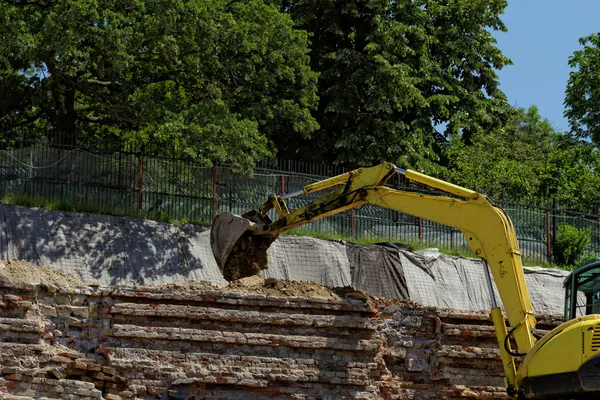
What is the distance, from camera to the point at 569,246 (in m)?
25.6

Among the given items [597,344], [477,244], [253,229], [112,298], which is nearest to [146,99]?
[253,229]

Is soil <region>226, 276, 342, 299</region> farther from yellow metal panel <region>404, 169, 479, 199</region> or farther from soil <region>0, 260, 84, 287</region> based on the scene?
soil <region>0, 260, 84, 287</region>

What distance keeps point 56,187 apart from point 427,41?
43.5 feet

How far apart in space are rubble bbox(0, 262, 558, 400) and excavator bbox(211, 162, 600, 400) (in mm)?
878

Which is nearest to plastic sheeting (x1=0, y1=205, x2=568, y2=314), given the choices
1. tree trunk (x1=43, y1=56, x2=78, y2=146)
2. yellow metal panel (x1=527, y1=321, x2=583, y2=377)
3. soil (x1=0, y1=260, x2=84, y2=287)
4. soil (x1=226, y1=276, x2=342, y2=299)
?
soil (x1=0, y1=260, x2=84, y2=287)

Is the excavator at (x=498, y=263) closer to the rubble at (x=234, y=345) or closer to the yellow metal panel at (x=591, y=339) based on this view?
the yellow metal panel at (x=591, y=339)

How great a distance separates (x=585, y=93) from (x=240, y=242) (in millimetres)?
24872

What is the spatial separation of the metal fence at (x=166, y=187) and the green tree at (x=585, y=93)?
15060 mm

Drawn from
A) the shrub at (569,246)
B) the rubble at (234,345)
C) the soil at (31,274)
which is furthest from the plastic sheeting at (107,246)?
the shrub at (569,246)

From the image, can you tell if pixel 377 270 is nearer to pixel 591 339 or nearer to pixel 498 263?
pixel 498 263

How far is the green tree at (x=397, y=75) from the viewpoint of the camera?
28031 mm

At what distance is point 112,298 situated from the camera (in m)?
14.1

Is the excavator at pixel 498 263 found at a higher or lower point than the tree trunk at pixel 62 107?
lower

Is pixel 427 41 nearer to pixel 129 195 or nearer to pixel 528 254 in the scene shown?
pixel 528 254
